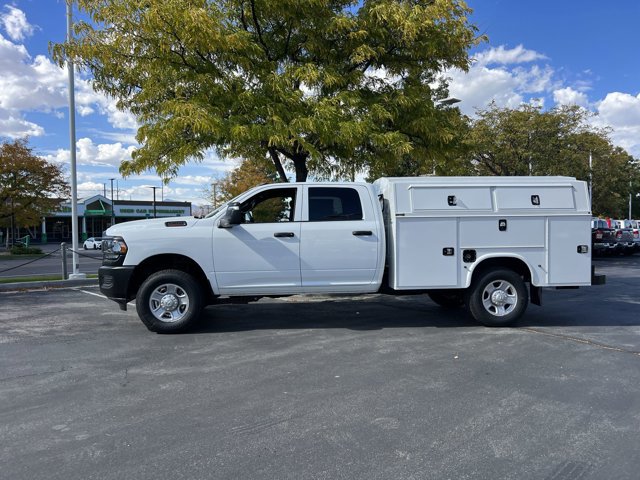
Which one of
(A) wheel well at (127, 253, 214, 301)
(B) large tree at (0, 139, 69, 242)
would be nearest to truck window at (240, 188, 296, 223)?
(A) wheel well at (127, 253, 214, 301)

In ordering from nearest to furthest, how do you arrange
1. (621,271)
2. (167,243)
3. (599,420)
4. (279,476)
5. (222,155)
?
(279,476) → (599,420) → (167,243) → (222,155) → (621,271)

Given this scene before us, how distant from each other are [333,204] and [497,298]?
9.15 ft

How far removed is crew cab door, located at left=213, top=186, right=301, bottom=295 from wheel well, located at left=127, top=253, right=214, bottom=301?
1.09ft

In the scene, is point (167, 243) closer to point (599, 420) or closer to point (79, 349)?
point (79, 349)

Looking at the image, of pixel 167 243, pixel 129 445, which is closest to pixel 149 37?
pixel 167 243

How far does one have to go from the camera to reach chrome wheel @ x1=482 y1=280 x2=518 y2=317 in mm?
7094

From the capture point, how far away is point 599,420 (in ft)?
12.6

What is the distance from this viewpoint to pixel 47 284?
39.4 ft

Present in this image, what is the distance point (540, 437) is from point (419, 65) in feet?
29.2

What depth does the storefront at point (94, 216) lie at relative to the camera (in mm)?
56312

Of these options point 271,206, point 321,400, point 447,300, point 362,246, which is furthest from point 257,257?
point 447,300

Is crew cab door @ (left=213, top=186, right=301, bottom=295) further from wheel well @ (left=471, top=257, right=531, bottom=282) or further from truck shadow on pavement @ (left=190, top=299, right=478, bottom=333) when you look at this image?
wheel well @ (left=471, top=257, right=531, bottom=282)

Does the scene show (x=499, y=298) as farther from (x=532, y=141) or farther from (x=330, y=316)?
(x=532, y=141)

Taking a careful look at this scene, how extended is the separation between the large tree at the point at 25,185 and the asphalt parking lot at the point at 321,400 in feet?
84.1
